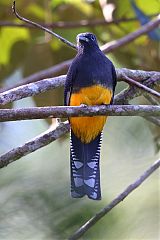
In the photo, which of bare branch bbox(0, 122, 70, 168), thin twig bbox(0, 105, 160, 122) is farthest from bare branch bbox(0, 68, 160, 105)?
thin twig bbox(0, 105, 160, 122)

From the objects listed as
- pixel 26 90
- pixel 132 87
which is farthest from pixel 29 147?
pixel 132 87

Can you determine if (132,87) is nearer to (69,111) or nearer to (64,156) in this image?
(69,111)

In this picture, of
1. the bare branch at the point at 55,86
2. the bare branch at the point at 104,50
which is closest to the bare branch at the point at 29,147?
the bare branch at the point at 55,86

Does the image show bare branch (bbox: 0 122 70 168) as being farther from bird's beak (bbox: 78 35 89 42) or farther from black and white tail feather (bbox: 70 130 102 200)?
bird's beak (bbox: 78 35 89 42)

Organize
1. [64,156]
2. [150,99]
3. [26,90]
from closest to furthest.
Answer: [26,90]
[150,99]
[64,156]

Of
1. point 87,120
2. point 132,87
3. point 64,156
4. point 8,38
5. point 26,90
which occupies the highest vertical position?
point 26,90

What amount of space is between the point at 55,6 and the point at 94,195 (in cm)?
214

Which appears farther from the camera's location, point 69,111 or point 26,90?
point 26,90

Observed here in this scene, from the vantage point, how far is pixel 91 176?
3594 millimetres

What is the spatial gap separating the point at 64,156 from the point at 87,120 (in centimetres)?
97

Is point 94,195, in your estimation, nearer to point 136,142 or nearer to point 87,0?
point 136,142

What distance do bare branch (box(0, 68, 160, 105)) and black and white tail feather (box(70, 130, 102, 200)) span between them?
0.92 feet

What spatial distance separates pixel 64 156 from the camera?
4.59 meters

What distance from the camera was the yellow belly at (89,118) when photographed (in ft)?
11.6
